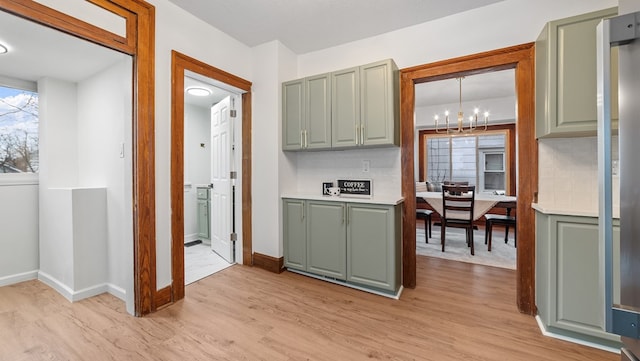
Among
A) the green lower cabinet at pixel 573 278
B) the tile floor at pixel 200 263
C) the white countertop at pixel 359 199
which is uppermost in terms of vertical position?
the white countertop at pixel 359 199

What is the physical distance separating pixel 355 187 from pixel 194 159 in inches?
124

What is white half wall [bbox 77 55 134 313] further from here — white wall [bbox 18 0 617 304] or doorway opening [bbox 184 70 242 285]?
doorway opening [bbox 184 70 242 285]

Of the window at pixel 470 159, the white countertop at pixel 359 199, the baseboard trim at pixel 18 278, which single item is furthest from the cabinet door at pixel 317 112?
the window at pixel 470 159

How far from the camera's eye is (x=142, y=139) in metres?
2.11

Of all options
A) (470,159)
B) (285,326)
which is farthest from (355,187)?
(470,159)

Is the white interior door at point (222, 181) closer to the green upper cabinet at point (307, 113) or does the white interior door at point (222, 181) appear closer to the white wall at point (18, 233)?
the green upper cabinet at point (307, 113)

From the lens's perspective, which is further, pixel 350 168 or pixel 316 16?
pixel 350 168

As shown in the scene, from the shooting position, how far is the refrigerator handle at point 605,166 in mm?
598

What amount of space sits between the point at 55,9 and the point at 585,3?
3.75 meters

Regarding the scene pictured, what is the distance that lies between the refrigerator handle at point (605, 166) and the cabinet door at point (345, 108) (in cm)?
209

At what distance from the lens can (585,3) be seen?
6.79 ft

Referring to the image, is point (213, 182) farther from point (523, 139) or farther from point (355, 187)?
point (523, 139)

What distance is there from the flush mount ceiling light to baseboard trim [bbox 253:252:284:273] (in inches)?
95.6

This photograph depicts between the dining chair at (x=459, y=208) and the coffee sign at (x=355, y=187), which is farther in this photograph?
the dining chair at (x=459, y=208)
